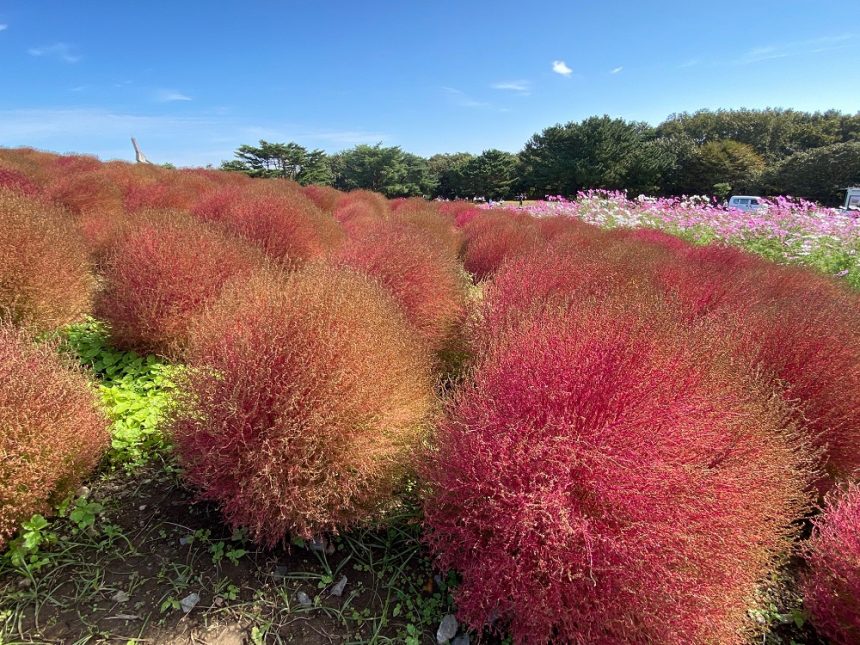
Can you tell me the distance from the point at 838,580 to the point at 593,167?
37.3m

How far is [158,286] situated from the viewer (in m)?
3.45

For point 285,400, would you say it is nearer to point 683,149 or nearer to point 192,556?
point 192,556

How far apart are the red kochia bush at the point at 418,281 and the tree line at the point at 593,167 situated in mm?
29056

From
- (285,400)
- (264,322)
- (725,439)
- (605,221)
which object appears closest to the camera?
(725,439)

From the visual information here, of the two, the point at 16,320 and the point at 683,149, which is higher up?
the point at 683,149

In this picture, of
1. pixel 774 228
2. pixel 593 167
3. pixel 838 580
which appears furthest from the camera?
pixel 593 167

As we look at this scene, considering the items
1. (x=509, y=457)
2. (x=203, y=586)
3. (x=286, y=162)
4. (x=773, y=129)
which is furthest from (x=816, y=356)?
(x=773, y=129)

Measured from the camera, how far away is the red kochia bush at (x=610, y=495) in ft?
4.89

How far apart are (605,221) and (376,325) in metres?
8.79

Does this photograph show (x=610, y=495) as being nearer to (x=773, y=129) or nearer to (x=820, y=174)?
(x=820, y=174)

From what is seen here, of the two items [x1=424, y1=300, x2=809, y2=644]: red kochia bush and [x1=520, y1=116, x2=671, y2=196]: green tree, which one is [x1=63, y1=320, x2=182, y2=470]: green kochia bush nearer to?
[x1=424, y1=300, x2=809, y2=644]: red kochia bush

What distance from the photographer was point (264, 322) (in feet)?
6.86

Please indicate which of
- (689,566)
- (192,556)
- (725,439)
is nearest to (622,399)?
(725,439)

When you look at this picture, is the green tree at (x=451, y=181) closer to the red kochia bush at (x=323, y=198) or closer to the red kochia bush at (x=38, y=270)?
the red kochia bush at (x=323, y=198)
